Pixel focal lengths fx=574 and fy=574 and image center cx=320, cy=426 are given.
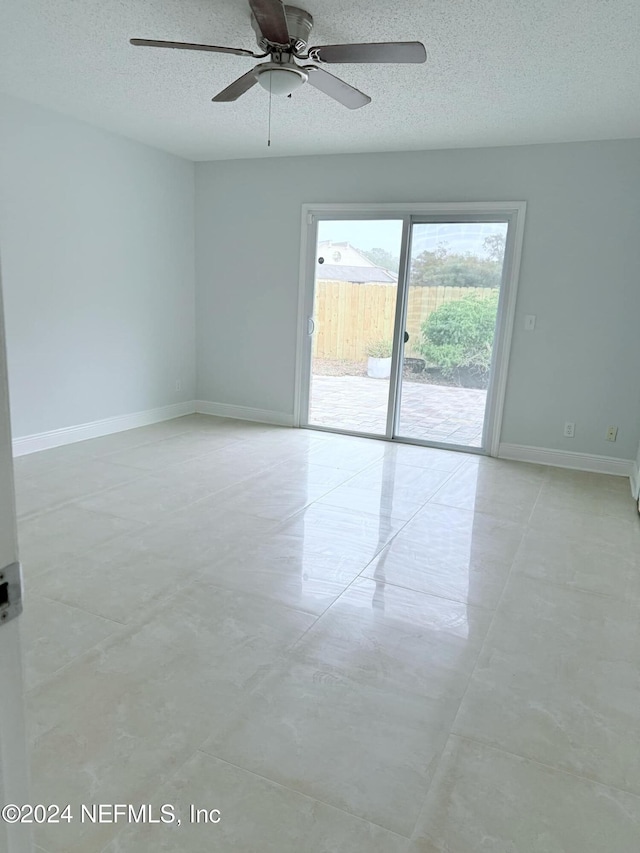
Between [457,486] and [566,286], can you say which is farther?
[566,286]

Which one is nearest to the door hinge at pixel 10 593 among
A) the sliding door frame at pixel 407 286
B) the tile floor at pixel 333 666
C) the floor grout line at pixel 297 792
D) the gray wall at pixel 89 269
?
the tile floor at pixel 333 666

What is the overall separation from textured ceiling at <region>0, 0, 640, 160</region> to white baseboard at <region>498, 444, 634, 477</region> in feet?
7.82

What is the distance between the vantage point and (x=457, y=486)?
4.12 metres

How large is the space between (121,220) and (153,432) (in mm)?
1871

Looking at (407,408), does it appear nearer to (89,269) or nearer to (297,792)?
(89,269)

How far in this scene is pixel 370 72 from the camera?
3189mm

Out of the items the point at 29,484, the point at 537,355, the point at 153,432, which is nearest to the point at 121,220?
the point at 153,432

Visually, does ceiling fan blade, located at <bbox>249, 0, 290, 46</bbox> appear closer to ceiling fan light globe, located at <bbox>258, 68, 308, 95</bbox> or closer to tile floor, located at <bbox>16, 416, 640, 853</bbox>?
ceiling fan light globe, located at <bbox>258, 68, 308, 95</bbox>

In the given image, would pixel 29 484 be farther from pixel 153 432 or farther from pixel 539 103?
pixel 539 103

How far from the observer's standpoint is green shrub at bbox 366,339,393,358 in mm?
5246

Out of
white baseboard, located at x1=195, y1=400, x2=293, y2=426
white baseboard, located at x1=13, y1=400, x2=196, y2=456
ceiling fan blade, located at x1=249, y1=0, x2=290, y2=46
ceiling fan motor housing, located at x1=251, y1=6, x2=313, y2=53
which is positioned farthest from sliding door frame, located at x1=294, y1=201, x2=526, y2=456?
ceiling fan blade, located at x1=249, y1=0, x2=290, y2=46

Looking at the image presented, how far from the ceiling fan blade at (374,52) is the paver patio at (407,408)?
299 centimetres

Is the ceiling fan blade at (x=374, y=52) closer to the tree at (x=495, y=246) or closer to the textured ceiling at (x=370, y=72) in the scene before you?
the textured ceiling at (x=370, y=72)

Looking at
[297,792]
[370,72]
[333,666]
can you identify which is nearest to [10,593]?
[297,792]
